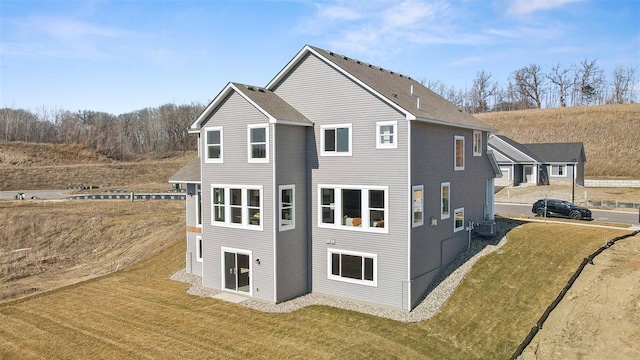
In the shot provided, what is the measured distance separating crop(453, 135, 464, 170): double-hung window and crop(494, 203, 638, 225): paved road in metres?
14.8

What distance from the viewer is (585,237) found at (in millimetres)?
21906

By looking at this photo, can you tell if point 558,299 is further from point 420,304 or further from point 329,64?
point 329,64

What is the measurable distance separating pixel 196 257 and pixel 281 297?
6988mm

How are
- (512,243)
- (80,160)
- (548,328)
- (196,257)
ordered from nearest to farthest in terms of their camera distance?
1. (548,328)
2. (512,243)
3. (196,257)
4. (80,160)

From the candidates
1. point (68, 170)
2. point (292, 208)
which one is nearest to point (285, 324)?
point (292, 208)

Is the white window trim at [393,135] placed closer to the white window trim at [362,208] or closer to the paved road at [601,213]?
the white window trim at [362,208]

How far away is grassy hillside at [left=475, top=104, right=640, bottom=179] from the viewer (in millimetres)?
67875

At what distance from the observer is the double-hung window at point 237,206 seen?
18953 mm

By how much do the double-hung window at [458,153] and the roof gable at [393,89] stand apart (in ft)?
2.54

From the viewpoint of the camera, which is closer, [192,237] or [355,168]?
[355,168]

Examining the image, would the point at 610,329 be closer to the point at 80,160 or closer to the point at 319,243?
the point at 319,243

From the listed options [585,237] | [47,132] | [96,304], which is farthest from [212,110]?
[47,132]

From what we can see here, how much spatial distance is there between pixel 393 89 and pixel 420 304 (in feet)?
32.4

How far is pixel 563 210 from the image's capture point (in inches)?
1175
